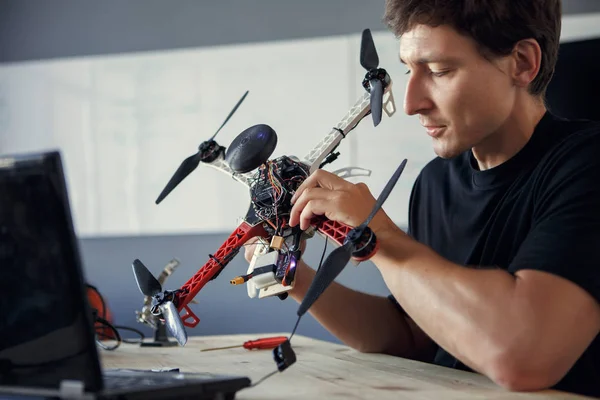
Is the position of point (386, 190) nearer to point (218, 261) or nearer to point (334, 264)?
point (334, 264)

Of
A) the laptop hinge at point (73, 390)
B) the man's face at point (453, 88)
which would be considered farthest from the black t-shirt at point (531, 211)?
the laptop hinge at point (73, 390)

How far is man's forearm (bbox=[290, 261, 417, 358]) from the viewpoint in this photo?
133 cm

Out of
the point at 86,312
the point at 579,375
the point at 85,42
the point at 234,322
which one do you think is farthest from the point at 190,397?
the point at 85,42

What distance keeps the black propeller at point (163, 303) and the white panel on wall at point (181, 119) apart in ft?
5.20

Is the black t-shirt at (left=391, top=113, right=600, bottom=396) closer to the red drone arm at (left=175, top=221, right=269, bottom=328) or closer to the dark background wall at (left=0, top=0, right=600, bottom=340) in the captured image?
the red drone arm at (left=175, top=221, right=269, bottom=328)

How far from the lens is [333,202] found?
1.03 meters

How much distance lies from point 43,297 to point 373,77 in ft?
2.21

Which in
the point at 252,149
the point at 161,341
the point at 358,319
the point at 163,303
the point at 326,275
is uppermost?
the point at 252,149

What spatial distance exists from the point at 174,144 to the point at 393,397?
2.17 metres

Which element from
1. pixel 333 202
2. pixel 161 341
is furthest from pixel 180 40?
pixel 333 202

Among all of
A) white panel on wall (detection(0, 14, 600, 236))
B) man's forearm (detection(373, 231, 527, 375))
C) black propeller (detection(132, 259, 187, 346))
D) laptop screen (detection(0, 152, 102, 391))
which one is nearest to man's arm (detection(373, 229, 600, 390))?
man's forearm (detection(373, 231, 527, 375))

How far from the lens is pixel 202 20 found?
114 inches

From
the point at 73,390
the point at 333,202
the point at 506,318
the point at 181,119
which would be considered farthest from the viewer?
the point at 181,119

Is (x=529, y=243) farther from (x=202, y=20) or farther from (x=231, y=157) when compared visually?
(x=202, y=20)
